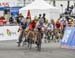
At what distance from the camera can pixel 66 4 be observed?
224ft

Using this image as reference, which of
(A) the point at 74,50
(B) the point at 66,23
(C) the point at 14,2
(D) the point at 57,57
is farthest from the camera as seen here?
(C) the point at 14,2

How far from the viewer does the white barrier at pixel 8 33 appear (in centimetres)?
2773

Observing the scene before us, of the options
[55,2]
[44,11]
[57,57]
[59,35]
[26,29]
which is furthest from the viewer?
[55,2]

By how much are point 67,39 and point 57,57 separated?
4189mm

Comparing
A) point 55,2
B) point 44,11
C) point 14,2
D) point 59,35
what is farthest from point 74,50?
point 55,2

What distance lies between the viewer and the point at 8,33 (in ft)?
91.0

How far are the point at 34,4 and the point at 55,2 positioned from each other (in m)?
31.5

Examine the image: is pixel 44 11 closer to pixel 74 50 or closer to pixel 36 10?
pixel 36 10

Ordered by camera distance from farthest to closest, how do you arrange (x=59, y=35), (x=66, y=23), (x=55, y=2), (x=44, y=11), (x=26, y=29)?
1. (x=55, y=2)
2. (x=44, y=11)
3. (x=66, y=23)
4. (x=59, y=35)
5. (x=26, y=29)

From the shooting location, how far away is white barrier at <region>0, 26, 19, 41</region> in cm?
2773

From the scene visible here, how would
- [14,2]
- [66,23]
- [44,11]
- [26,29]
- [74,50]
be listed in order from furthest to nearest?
[14,2], [44,11], [66,23], [26,29], [74,50]

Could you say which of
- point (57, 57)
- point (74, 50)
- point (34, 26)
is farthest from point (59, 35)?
point (57, 57)

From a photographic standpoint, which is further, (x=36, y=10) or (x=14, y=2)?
(x=14, y=2)

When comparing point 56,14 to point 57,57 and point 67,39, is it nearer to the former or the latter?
point 67,39
